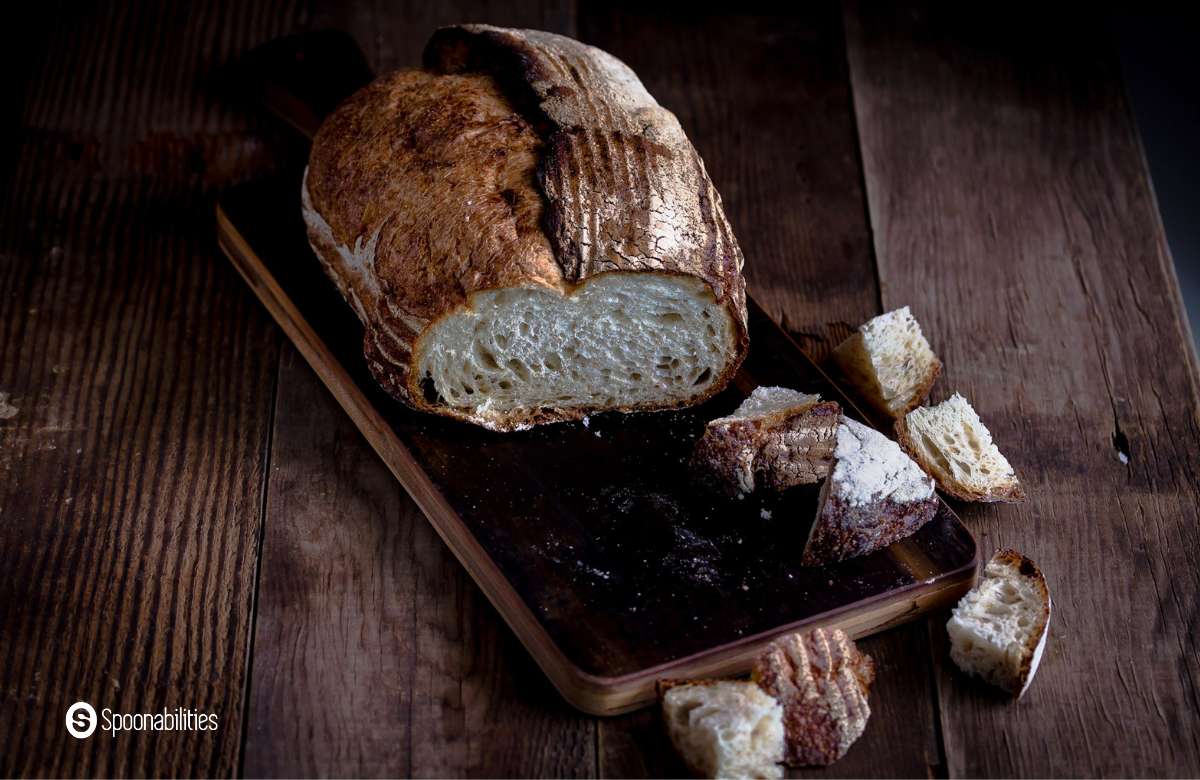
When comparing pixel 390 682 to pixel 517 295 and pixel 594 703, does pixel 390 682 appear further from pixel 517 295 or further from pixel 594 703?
pixel 517 295

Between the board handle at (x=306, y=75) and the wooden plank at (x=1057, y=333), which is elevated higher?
the board handle at (x=306, y=75)

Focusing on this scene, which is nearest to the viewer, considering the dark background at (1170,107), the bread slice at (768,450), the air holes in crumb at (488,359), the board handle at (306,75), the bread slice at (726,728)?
the bread slice at (726,728)

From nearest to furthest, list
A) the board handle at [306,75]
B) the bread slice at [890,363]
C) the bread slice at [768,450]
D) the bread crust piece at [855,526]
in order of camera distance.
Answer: the bread crust piece at [855,526] → the bread slice at [768,450] → the bread slice at [890,363] → the board handle at [306,75]

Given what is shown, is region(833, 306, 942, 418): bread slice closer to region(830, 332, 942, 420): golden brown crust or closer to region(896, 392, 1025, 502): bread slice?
region(830, 332, 942, 420): golden brown crust

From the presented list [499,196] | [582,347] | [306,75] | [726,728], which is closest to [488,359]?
[582,347]

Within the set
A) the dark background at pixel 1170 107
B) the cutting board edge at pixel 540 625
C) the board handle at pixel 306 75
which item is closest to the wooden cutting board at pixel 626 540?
the cutting board edge at pixel 540 625

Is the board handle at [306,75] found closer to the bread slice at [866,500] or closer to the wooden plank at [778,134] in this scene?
the wooden plank at [778,134]

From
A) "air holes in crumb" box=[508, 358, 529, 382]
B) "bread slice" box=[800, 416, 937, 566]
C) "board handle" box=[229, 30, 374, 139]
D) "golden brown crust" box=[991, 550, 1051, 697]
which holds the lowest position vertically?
"golden brown crust" box=[991, 550, 1051, 697]

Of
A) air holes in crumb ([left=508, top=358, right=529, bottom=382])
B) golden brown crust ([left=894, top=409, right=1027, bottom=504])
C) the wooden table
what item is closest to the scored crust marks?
air holes in crumb ([left=508, top=358, right=529, bottom=382])

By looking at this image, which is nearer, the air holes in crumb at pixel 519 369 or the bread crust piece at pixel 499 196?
the bread crust piece at pixel 499 196
